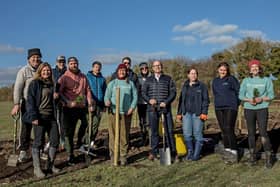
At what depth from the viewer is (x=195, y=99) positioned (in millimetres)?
7840

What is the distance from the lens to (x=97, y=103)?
8.77 m

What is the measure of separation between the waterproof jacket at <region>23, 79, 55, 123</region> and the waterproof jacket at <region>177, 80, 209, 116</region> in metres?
2.90

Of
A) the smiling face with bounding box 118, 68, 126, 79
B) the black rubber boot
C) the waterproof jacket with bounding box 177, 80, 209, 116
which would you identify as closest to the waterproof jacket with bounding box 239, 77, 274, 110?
the waterproof jacket with bounding box 177, 80, 209, 116

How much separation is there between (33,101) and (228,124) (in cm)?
364

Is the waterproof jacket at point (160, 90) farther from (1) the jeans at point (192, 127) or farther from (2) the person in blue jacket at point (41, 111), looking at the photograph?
(2) the person in blue jacket at point (41, 111)

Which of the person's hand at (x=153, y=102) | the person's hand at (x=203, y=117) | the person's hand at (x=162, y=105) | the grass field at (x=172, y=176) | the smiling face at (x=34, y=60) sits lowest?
the grass field at (x=172, y=176)

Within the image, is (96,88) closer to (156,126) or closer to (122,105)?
(122,105)

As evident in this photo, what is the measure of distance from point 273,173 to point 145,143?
388 centimetres

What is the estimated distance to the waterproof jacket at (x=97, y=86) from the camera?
8734mm

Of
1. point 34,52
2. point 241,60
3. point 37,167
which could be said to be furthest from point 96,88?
point 241,60

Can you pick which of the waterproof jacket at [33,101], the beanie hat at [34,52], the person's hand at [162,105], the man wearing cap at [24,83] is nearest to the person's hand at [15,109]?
the man wearing cap at [24,83]

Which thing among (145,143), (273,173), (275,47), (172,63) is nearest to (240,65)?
(275,47)

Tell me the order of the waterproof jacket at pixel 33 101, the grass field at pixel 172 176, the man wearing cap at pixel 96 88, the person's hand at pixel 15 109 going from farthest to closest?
1. the man wearing cap at pixel 96 88
2. the person's hand at pixel 15 109
3. the waterproof jacket at pixel 33 101
4. the grass field at pixel 172 176

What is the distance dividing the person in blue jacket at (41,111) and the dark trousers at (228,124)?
3.18 m
